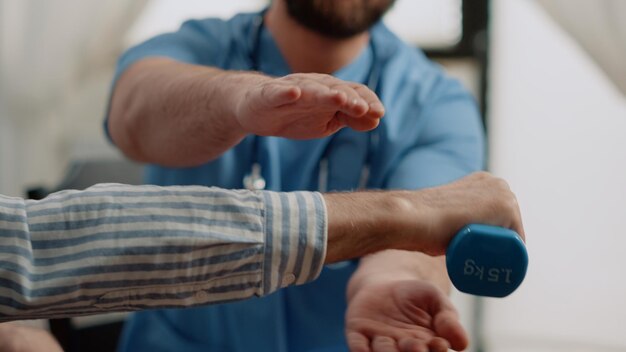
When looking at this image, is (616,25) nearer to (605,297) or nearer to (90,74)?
(605,297)

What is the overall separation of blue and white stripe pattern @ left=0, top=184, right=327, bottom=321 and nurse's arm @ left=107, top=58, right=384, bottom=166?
0.23 ft

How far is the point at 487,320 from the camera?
148cm

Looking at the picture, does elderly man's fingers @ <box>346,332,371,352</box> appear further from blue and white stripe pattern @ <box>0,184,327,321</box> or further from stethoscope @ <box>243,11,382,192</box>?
stethoscope @ <box>243,11,382,192</box>

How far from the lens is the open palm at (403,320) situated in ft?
2.02

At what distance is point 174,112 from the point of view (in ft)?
2.72

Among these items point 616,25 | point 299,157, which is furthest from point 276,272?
point 616,25

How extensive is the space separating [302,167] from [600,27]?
1.54 ft

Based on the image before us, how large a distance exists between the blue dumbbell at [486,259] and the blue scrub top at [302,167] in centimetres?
32

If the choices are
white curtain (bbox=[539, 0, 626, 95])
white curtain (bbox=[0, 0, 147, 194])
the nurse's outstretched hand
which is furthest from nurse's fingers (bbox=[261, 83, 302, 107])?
white curtain (bbox=[0, 0, 147, 194])

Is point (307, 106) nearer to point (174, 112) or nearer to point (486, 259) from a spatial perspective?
point (486, 259)

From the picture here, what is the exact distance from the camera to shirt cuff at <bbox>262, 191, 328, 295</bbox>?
578 mm

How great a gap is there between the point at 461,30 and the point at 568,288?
0.52 m

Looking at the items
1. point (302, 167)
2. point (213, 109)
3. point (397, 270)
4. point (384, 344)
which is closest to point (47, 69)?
point (302, 167)

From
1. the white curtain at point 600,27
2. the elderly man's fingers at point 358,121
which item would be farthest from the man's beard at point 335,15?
the elderly man's fingers at point 358,121
